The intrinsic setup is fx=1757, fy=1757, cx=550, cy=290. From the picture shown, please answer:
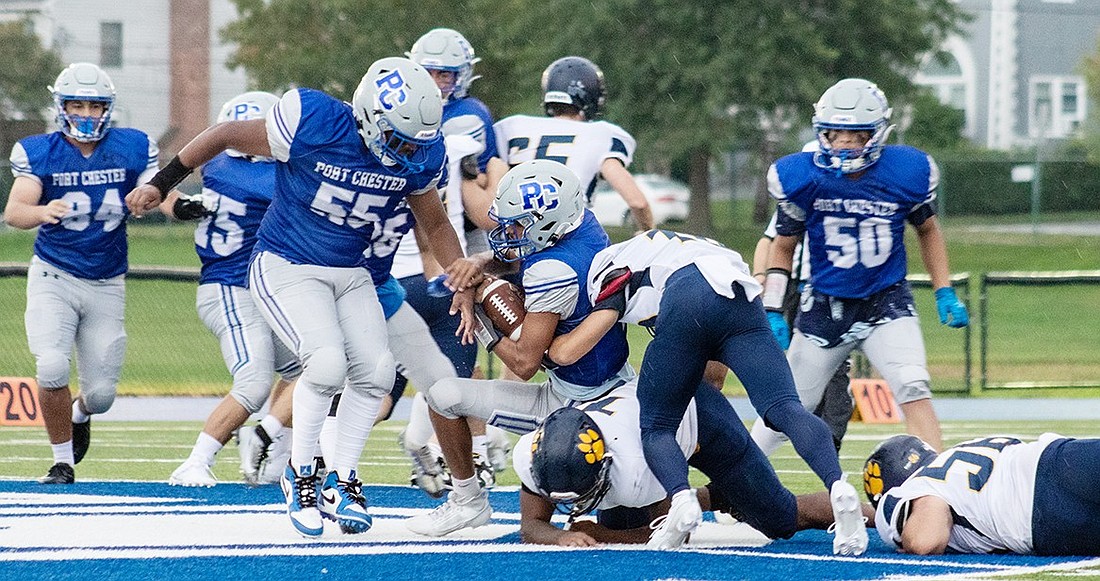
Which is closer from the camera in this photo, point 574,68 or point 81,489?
point 81,489

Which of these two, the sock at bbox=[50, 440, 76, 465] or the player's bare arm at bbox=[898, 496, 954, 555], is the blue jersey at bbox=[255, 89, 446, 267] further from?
the sock at bbox=[50, 440, 76, 465]

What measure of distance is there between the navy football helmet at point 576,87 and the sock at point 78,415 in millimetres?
2666

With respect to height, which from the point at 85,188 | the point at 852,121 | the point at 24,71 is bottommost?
the point at 85,188

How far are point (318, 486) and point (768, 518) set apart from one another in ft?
5.24

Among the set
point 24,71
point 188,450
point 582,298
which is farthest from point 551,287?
point 24,71

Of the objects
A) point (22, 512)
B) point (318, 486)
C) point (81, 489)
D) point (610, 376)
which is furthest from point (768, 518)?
point (81, 489)

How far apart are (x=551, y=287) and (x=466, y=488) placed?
0.90 m

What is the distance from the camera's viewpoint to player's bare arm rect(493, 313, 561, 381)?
5812mm

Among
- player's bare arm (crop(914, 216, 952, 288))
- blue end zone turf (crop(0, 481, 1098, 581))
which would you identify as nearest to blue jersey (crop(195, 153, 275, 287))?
blue end zone turf (crop(0, 481, 1098, 581))

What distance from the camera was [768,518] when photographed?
19.2 ft

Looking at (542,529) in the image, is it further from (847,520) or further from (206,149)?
(206,149)

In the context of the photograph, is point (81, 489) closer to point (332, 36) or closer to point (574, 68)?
point (574, 68)

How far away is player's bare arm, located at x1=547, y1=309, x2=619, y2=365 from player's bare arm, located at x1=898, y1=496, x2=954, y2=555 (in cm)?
115

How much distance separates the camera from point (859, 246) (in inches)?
282
